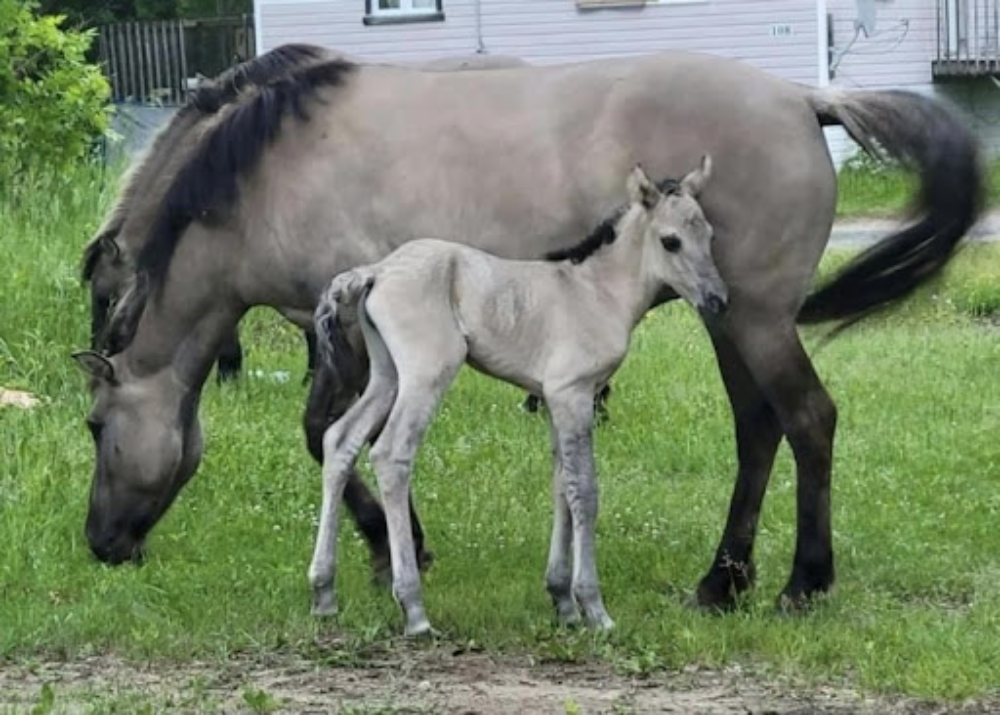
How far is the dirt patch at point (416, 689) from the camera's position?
227 inches

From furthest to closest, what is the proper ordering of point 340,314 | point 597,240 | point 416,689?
point 597,240 → point 340,314 → point 416,689

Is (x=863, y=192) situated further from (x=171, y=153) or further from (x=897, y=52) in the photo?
(x=171, y=153)

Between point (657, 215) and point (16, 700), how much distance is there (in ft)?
8.17

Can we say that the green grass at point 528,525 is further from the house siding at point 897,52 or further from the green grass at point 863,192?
the house siding at point 897,52

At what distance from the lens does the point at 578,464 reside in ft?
21.0

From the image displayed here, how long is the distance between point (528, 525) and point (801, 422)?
1.74 m

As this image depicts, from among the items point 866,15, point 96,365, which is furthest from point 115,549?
point 866,15

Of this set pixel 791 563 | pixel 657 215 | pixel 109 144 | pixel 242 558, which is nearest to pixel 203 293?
pixel 242 558

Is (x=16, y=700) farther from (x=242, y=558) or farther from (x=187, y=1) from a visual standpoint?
(x=187, y=1)

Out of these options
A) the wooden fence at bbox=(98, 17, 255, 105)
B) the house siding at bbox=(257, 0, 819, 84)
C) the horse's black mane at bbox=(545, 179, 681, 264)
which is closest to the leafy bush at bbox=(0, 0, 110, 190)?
the horse's black mane at bbox=(545, 179, 681, 264)

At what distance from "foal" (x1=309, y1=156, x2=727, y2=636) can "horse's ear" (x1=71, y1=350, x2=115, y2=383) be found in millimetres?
1117

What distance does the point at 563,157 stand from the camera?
6949mm

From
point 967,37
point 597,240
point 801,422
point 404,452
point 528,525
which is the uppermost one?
point 597,240

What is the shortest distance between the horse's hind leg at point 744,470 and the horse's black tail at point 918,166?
0.57 meters
